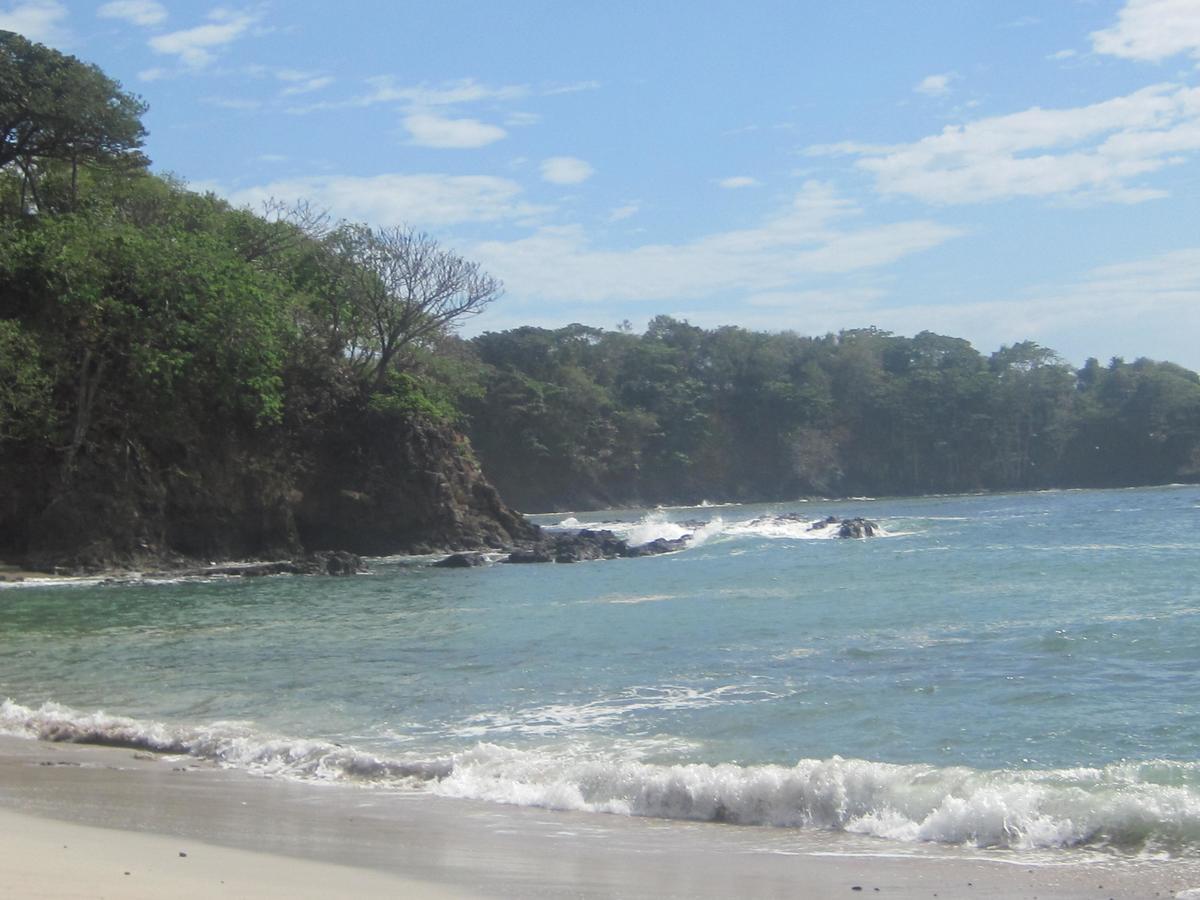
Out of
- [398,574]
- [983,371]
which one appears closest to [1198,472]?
[983,371]

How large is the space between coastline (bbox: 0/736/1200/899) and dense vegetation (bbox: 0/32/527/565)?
2312 centimetres

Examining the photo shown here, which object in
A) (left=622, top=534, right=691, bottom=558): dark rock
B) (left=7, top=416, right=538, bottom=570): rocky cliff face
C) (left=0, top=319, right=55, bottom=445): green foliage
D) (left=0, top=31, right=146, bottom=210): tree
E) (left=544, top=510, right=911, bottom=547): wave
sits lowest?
(left=622, top=534, right=691, bottom=558): dark rock

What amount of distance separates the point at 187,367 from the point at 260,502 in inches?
184

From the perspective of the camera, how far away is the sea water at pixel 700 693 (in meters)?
8.82

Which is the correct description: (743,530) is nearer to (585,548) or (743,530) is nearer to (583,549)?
(585,548)

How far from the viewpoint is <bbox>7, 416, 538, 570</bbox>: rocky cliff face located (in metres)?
31.0

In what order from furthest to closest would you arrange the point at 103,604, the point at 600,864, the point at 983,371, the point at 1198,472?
the point at 983,371 < the point at 1198,472 < the point at 103,604 < the point at 600,864

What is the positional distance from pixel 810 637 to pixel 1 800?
438 inches

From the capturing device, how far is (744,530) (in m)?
49.1

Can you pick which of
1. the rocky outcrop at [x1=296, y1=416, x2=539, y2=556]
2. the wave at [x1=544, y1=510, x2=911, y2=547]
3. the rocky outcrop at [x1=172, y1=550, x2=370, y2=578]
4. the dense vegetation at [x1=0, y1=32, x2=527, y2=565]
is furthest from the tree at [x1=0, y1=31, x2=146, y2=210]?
the wave at [x1=544, y1=510, x2=911, y2=547]

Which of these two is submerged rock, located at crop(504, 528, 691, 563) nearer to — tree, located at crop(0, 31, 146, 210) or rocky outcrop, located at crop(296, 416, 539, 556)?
rocky outcrop, located at crop(296, 416, 539, 556)

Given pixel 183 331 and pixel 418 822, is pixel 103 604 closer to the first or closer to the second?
pixel 183 331

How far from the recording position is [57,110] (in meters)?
32.7

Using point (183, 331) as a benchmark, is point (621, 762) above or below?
below
